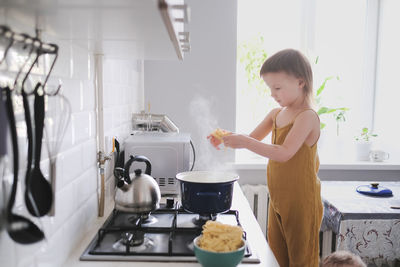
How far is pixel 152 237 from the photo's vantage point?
109cm

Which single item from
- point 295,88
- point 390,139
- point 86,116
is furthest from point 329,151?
point 86,116

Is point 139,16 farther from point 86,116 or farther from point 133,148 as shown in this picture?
point 133,148

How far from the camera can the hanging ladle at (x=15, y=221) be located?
0.55m

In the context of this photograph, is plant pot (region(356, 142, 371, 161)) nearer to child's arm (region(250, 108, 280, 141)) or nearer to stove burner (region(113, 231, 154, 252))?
child's arm (region(250, 108, 280, 141))

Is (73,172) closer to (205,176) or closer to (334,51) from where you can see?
(205,176)

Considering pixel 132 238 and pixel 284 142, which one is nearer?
pixel 132 238

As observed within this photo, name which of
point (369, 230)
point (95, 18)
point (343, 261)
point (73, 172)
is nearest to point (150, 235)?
point (73, 172)

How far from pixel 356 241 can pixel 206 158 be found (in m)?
1.18

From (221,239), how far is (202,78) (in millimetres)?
1886

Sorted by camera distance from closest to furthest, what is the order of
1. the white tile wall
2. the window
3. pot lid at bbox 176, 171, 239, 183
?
the white tile wall < pot lid at bbox 176, 171, 239, 183 < the window

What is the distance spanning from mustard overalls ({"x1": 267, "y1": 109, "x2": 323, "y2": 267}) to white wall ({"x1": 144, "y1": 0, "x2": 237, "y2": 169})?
969mm

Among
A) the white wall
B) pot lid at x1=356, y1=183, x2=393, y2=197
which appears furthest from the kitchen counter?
the white wall

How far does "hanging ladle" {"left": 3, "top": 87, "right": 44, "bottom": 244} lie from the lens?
1.79ft

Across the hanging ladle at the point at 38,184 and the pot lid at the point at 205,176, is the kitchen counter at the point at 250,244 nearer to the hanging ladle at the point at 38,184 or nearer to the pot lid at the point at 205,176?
the pot lid at the point at 205,176
